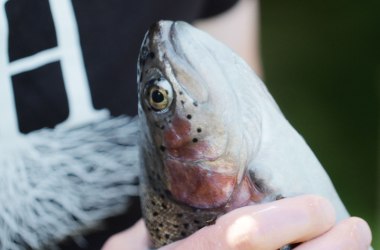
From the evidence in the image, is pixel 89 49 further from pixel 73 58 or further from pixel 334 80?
pixel 334 80

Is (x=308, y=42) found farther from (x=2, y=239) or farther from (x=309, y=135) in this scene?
(x=2, y=239)

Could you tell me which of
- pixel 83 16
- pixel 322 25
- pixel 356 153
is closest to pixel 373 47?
pixel 322 25

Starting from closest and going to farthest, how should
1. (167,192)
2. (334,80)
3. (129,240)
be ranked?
(167,192), (129,240), (334,80)

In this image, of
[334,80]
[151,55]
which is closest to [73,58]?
[151,55]

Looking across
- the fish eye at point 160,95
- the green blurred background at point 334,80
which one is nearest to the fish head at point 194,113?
the fish eye at point 160,95

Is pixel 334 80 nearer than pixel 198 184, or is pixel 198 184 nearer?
pixel 198 184

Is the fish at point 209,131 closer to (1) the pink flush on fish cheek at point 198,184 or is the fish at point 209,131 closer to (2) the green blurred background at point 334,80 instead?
(1) the pink flush on fish cheek at point 198,184
